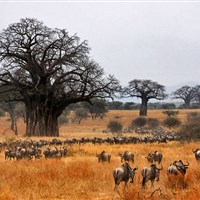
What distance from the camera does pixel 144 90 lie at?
271ft

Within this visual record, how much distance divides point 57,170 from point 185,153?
349 inches

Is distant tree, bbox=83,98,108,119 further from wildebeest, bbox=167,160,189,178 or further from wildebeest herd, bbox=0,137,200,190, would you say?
wildebeest, bbox=167,160,189,178

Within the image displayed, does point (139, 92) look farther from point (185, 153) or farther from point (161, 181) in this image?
point (161, 181)

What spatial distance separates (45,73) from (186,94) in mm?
78910

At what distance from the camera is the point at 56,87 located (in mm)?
37500

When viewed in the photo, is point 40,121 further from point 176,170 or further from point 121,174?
point 121,174

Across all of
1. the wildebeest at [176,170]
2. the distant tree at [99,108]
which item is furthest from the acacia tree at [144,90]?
the wildebeest at [176,170]

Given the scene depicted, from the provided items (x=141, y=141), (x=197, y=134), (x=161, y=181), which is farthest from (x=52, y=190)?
(x=197, y=134)

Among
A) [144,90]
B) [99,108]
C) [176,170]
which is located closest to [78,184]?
[176,170]

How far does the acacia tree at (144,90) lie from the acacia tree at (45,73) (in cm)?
4326

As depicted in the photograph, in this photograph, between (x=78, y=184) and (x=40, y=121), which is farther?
(x=40, y=121)

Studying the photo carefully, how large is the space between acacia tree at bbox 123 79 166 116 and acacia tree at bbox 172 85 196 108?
83.4ft

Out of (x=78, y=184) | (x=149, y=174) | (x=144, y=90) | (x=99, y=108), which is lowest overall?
(x=78, y=184)

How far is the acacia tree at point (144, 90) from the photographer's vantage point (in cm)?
8119
